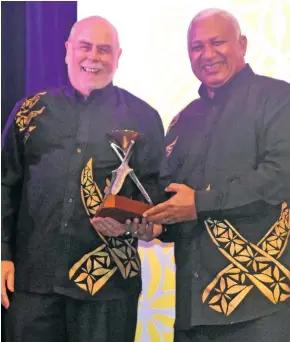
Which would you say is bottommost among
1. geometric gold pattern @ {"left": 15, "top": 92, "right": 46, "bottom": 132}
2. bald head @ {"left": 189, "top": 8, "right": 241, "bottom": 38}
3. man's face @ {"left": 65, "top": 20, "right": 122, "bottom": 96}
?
geometric gold pattern @ {"left": 15, "top": 92, "right": 46, "bottom": 132}

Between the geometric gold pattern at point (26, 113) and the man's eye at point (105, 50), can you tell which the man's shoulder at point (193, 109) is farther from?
the geometric gold pattern at point (26, 113)

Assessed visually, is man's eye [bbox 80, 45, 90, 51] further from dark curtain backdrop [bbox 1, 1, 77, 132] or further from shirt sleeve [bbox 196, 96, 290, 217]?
shirt sleeve [bbox 196, 96, 290, 217]

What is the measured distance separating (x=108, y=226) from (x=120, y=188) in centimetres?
13

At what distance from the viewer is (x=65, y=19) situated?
5.68ft

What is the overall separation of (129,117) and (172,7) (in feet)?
1.33

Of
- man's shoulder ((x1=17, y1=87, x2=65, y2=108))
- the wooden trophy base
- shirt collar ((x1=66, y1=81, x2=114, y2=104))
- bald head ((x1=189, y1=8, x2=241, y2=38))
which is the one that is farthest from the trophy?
bald head ((x1=189, y1=8, x2=241, y2=38))

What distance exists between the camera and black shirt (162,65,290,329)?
149 cm

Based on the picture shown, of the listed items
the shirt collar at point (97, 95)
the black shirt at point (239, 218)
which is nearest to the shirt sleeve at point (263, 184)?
the black shirt at point (239, 218)

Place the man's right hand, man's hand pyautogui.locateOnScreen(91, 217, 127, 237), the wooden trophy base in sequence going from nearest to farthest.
→ the wooden trophy base < man's hand pyautogui.locateOnScreen(91, 217, 127, 237) < the man's right hand

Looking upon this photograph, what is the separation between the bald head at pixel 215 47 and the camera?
1612 mm

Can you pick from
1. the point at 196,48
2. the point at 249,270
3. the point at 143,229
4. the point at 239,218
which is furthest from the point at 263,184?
the point at 196,48

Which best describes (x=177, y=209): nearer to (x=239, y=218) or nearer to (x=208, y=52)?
(x=239, y=218)

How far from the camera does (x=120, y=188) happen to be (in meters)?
1.53

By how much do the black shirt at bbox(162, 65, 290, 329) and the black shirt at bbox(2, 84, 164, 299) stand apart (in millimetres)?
166
